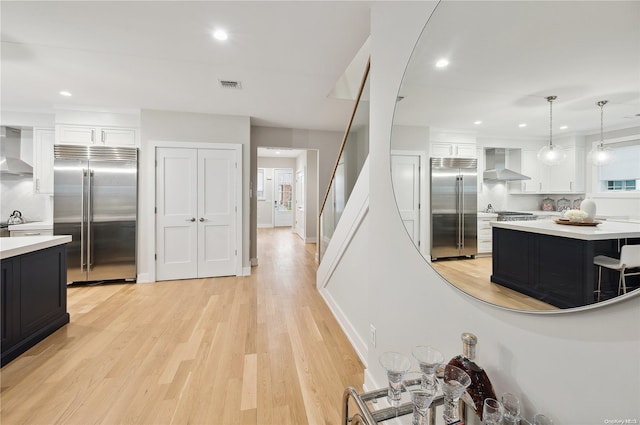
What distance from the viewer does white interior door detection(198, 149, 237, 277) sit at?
163 inches

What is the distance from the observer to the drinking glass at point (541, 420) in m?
0.66

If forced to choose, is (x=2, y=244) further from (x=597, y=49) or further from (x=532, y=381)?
(x=597, y=49)

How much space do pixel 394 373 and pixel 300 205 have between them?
7.76m

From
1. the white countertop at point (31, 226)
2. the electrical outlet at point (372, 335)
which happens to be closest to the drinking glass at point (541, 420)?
the electrical outlet at point (372, 335)

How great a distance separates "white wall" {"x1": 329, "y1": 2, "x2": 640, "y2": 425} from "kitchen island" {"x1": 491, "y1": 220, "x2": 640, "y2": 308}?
0.05 metres

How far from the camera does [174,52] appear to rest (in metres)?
2.42

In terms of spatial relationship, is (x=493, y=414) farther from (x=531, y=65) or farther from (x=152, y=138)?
(x=152, y=138)

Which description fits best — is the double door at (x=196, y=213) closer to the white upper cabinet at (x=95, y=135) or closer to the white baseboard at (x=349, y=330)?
the white upper cabinet at (x=95, y=135)

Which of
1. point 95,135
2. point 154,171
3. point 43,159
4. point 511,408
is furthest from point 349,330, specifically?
point 43,159

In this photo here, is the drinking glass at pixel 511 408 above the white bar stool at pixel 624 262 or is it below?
below

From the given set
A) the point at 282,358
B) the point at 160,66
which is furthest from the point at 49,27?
the point at 282,358

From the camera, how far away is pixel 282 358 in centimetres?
210

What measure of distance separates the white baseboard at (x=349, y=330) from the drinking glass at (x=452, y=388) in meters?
1.26

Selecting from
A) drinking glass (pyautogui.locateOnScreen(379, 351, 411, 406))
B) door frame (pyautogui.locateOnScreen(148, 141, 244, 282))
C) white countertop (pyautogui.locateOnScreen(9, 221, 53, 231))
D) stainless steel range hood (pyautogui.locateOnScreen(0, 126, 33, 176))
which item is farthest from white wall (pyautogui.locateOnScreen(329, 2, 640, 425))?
stainless steel range hood (pyautogui.locateOnScreen(0, 126, 33, 176))
